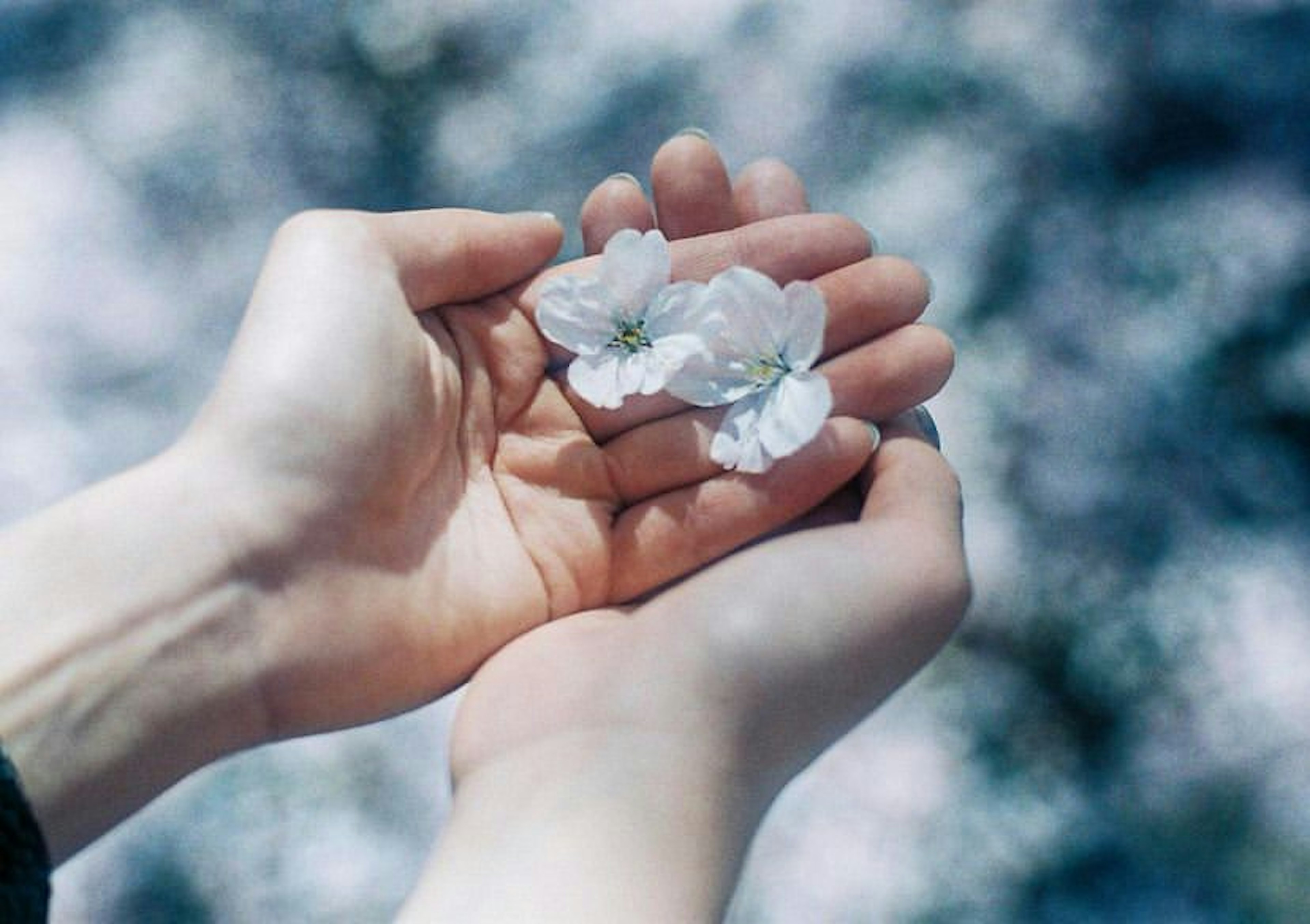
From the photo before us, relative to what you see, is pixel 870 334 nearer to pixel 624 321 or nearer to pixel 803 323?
pixel 803 323

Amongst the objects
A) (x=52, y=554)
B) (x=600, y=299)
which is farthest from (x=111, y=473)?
(x=600, y=299)

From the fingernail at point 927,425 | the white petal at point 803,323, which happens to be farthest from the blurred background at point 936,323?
the white petal at point 803,323

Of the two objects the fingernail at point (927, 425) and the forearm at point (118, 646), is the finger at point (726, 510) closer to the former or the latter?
the fingernail at point (927, 425)

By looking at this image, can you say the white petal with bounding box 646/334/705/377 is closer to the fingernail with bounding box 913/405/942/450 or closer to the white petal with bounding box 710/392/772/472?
the white petal with bounding box 710/392/772/472

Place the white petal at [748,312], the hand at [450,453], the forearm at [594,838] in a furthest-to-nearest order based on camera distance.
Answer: the white petal at [748,312], the hand at [450,453], the forearm at [594,838]

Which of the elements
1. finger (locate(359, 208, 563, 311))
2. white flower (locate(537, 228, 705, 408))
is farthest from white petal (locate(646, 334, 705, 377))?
finger (locate(359, 208, 563, 311))
